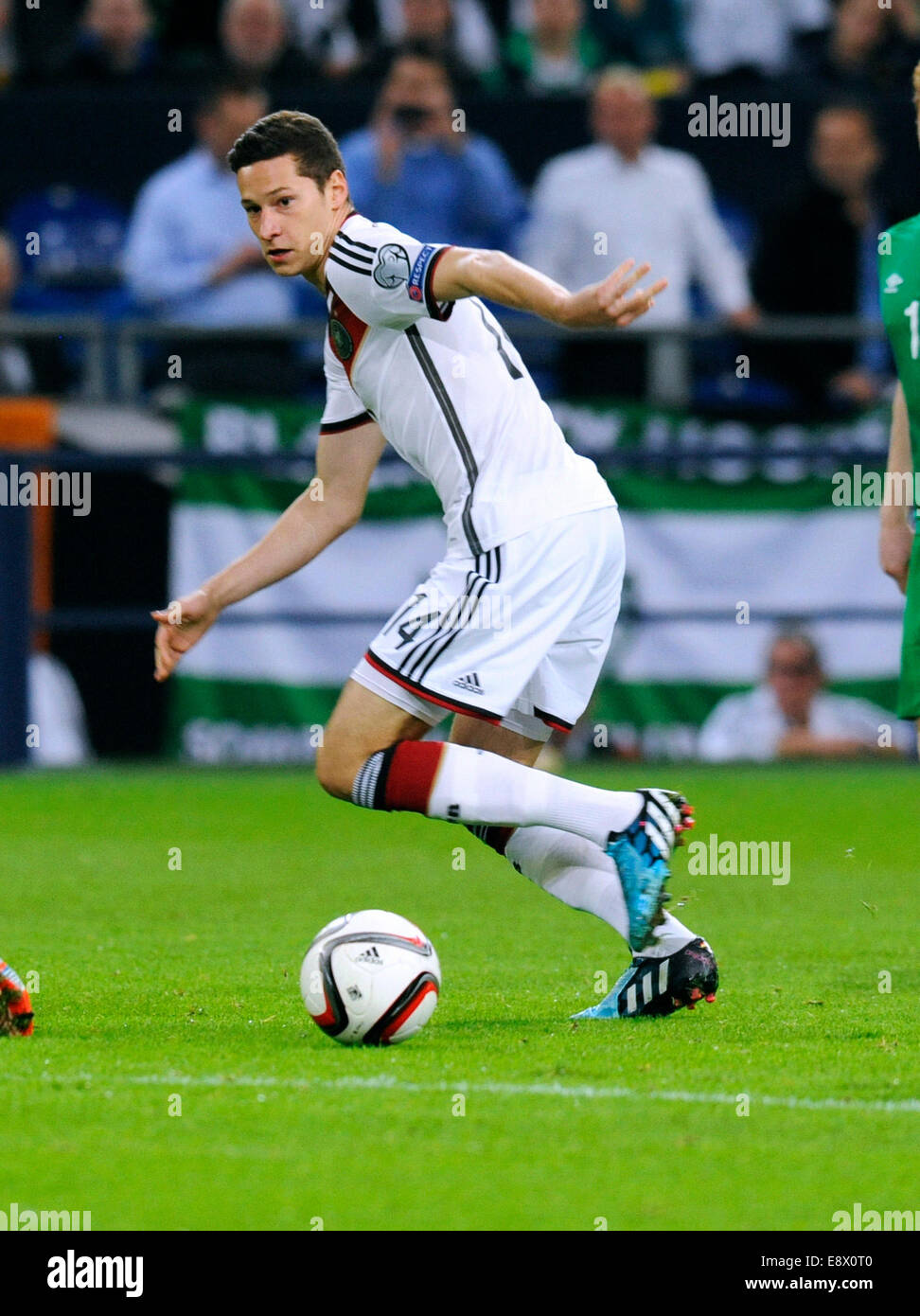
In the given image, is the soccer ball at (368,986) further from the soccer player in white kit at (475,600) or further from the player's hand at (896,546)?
the player's hand at (896,546)

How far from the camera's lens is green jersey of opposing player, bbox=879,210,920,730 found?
5.50 metres

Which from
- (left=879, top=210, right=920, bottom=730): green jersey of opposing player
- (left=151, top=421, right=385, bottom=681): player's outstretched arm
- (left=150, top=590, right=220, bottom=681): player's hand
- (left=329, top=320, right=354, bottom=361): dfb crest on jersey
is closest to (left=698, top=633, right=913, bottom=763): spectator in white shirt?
(left=151, top=421, right=385, bottom=681): player's outstretched arm

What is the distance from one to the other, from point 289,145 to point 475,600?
1.24 meters

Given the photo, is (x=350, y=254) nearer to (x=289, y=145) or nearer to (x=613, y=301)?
(x=289, y=145)

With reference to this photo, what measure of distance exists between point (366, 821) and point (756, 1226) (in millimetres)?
7612

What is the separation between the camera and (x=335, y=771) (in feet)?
18.1

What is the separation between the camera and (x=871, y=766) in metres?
→ 13.1

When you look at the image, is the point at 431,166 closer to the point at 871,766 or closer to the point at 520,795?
the point at 871,766

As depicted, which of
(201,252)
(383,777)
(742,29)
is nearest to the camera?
(383,777)

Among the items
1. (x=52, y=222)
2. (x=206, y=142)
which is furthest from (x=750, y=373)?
(x=52, y=222)

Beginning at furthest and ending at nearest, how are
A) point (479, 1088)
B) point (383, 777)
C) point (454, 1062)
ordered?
1. point (383, 777)
2. point (454, 1062)
3. point (479, 1088)

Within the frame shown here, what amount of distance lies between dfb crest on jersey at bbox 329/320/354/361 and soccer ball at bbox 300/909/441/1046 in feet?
4.81

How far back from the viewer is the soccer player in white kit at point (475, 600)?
538 centimetres

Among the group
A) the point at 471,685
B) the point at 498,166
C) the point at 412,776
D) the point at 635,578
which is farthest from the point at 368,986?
the point at 498,166
